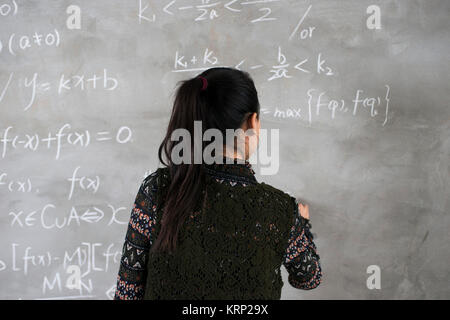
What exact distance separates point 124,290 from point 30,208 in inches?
41.2

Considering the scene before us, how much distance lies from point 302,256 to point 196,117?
391mm

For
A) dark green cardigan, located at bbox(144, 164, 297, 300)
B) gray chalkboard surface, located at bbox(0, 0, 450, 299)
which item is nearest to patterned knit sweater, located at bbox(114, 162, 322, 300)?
dark green cardigan, located at bbox(144, 164, 297, 300)

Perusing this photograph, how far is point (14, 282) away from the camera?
1.64 m

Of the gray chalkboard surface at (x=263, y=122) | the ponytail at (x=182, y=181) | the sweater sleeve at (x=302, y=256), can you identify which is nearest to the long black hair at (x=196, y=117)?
the ponytail at (x=182, y=181)

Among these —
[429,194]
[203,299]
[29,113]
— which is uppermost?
[29,113]

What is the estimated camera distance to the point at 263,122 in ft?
5.05

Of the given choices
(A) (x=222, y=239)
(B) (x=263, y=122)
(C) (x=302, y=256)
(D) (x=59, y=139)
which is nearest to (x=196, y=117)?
(A) (x=222, y=239)

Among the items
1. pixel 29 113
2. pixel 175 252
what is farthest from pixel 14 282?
pixel 175 252

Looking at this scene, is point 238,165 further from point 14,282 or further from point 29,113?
point 14,282

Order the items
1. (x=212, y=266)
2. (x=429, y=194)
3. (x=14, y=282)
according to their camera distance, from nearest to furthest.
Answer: (x=212, y=266), (x=429, y=194), (x=14, y=282)

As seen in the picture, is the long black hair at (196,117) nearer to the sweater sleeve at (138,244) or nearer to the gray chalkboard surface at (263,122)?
the sweater sleeve at (138,244)

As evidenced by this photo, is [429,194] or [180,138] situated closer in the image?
[180,138]

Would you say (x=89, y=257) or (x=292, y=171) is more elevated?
(x=292, y=171)

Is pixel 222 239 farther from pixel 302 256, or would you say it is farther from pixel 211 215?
pixel 302 256
